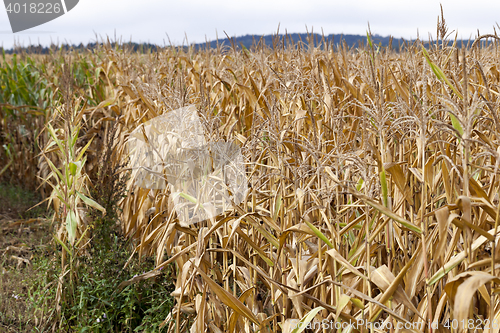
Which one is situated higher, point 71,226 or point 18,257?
point 71,226

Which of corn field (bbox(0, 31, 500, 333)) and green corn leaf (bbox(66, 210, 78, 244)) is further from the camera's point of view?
green corn leaf (bbox(66, 210, 78, 244))

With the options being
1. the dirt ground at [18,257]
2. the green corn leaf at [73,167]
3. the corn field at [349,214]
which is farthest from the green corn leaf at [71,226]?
the dirt ground at [18,257]

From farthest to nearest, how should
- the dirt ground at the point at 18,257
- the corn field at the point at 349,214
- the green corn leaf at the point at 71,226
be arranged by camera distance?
the dirt ground at the point at 18,257
the green corn leaf at the point at 71,226
the corn field at the point at 349,214

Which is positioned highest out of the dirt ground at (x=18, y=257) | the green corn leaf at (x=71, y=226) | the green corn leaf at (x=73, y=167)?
the green corn leaf at (x=73, y=167)

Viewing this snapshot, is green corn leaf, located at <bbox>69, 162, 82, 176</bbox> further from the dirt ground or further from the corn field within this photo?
the dirt ground

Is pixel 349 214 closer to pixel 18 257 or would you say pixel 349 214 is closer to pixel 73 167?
pixel 73 167

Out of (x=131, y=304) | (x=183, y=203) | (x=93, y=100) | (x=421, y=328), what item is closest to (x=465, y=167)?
(x=421, y=328)

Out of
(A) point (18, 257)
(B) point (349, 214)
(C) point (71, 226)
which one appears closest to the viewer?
(B) point (349, 214)

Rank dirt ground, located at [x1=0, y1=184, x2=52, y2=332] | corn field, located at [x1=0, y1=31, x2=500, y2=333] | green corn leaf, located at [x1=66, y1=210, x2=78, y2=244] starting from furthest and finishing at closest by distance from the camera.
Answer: dirt ground, located at [x1=0, y1=184, x2=52, y2=332] → green corn leaf, located at [x1=66, y1=210, x2=78, y2=244] → corn field, located at [x1=0, y1=31, x2=500, y2=333]

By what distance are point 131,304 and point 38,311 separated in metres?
0.81

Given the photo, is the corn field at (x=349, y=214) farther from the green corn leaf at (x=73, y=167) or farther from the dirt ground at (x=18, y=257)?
the dirt ground at (x=18, y=257)

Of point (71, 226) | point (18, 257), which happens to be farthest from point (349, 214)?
point (18, 257)

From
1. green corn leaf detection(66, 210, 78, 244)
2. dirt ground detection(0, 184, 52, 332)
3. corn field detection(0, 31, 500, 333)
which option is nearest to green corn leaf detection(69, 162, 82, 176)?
corn field detection(0, 31, 500, 333)

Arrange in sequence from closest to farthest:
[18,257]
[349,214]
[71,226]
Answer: [349,214] < [71,226] < [18,257]
